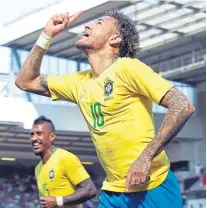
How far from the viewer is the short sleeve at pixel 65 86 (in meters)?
4.67

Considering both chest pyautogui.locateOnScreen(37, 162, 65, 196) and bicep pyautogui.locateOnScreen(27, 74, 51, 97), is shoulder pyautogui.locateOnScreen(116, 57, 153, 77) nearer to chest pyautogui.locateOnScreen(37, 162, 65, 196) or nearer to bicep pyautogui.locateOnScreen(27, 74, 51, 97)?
bicep pyautogui.locateOnScreen(27, 74, 51, 97)

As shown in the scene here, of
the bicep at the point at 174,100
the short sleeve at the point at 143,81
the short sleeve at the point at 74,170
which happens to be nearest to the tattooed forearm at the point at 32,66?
the short sleeve at the point at 143,81

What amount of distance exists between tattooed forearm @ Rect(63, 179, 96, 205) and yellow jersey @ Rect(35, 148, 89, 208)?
0.17 feet

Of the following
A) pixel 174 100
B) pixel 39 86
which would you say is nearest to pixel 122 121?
pixel 174 100

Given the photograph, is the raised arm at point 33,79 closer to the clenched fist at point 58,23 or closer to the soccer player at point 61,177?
the clenched fist at point 58,23

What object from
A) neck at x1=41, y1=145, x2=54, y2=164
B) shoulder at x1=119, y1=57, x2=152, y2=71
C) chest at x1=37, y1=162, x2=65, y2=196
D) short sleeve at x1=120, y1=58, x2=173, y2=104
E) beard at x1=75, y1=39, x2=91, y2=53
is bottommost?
chest at x1=37, y1=162, x2=65, y2=196

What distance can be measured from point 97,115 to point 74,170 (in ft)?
9.87

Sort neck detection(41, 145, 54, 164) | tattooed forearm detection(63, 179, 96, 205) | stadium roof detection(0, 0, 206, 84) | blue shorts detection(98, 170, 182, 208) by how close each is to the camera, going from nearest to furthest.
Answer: blue shorts detection(98, 170, 182, 208) < tattooed forearm detection(63, 179, 96, 205) < neck detection(41, 145, 54, 164) < stadium roof detection(0, 0, 206, 84)

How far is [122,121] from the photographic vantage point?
4215 millimetres

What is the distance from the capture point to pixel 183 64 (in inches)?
1076

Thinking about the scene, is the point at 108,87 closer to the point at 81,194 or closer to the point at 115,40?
the point at 115,40

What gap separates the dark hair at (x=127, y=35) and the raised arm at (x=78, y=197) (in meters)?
2.44

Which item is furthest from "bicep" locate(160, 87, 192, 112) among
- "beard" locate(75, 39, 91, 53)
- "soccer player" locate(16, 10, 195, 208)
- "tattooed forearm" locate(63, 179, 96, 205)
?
"tattooed forearm" locate(63, 179, 96, 205)

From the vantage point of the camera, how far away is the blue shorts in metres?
4.22
